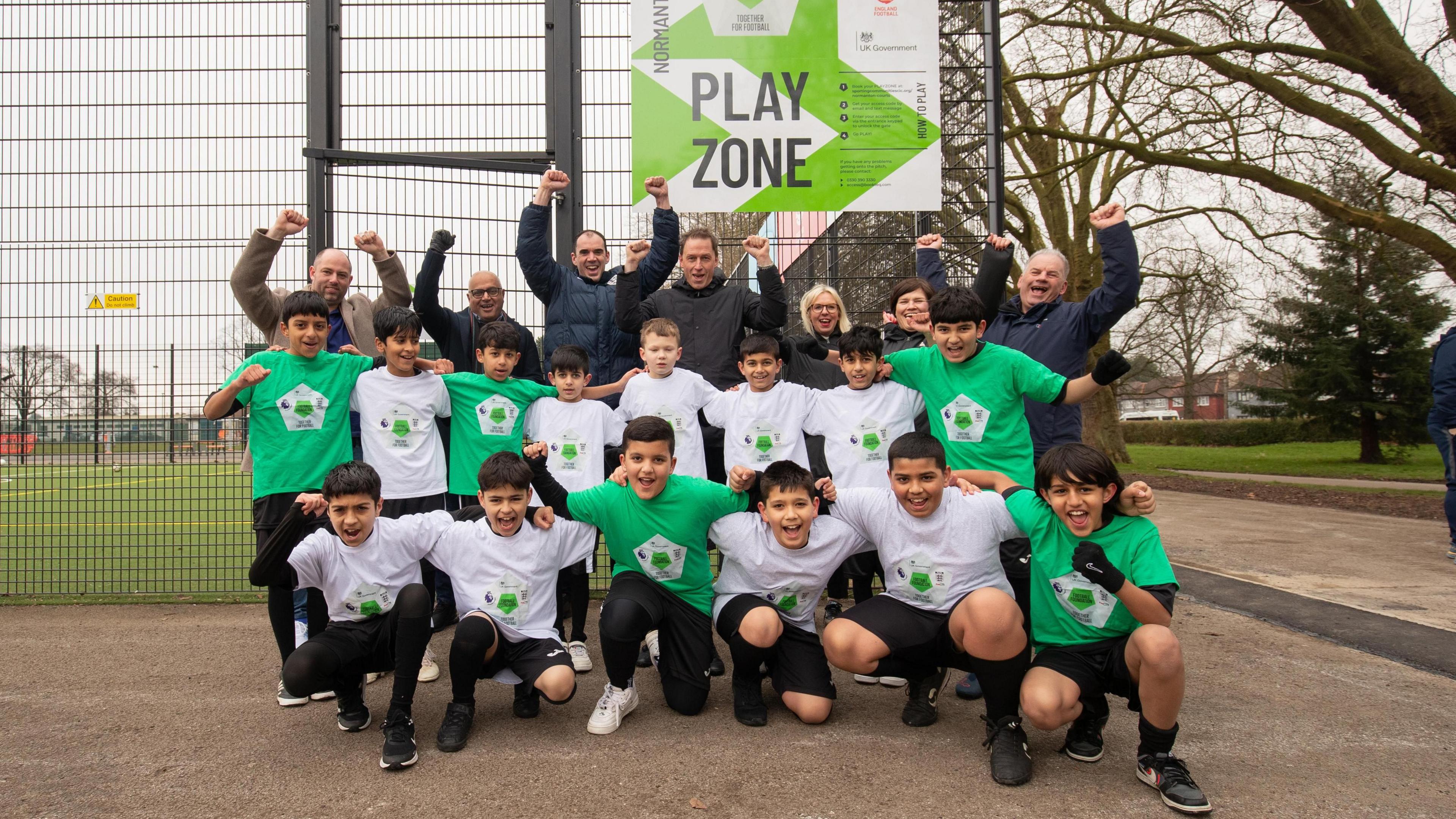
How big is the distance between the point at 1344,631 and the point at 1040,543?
2788mm

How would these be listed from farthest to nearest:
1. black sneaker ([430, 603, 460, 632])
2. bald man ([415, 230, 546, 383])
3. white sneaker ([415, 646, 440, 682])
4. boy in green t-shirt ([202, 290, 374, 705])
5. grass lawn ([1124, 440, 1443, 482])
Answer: grass lawn ([1124, 440, 1443, 482]) → black sneaker ([430, 603, 460, 632]) → bald man ([415, 230, 546, 383]) → white sneaker ([415, 646, 440, 682]) → boy in green t-shirt ([202, 290, 374, 705])

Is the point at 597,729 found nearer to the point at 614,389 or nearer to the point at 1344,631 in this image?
the point at 614,389

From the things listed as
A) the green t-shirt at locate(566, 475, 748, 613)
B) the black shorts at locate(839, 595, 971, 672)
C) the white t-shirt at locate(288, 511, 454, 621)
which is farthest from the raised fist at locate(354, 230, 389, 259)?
the black shorts at locate(839, 595, 971, 672)

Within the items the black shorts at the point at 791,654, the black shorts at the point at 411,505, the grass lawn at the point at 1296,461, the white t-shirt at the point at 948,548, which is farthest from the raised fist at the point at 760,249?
the grass lawn at the point at 1296,461

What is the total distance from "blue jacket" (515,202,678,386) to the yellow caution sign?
9.20 ft

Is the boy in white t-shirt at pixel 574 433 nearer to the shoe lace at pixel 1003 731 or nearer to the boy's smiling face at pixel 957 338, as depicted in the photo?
the boy's smiling face at pixel 957 338

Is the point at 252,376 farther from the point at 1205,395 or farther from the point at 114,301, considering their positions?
the point at 1205,395

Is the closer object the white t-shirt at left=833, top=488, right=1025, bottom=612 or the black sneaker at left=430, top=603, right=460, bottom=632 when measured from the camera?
the white t-shirt at left=833, top=488, right=1025, bottom=612

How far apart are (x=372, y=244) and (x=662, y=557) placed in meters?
2.52

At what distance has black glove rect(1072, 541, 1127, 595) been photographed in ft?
9.29

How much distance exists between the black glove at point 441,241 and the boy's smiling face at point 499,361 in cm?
72

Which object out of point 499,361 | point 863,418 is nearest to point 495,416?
point 499,361

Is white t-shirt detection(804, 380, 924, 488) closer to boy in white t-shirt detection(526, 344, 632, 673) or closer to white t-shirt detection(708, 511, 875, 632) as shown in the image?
white t-shirt detection(708, 511, 875, 632)

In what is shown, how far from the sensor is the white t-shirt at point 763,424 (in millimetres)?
4316
